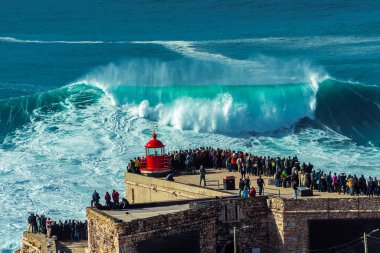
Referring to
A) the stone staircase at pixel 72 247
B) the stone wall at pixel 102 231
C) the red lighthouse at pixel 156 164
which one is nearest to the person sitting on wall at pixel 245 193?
the stone wall at pixel 102 231

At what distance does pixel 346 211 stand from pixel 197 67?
54.2 meters

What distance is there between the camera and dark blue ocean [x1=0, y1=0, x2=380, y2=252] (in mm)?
64625

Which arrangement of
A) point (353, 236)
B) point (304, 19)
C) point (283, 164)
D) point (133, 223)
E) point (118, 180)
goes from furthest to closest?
point (304, 19)
point (118, 180)
point (283, 164)
point (353, 236)
point (133, 223)

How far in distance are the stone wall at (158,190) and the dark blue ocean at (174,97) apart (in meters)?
7.18

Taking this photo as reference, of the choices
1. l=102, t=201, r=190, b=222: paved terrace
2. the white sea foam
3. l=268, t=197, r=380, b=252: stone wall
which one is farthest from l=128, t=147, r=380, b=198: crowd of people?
the white sea foam

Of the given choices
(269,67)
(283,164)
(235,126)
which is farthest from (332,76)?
(283,164)

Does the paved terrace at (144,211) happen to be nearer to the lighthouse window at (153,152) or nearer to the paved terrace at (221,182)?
the paved terrace at (221,182)

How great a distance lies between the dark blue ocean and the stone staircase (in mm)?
6816

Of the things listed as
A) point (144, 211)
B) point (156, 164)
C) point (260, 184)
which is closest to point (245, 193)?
point (260, 184)

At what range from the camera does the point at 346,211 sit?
137 ft

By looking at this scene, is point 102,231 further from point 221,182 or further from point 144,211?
point 221,182

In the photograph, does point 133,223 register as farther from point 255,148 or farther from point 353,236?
point 255,148

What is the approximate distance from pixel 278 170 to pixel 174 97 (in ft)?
115

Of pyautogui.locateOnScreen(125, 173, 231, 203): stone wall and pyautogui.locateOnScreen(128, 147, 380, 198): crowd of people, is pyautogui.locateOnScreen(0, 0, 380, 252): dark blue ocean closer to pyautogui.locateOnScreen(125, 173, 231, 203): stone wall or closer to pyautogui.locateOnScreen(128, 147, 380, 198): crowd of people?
pyautogui.locateOnScreen(125, 173, 231, 203): stone wall
